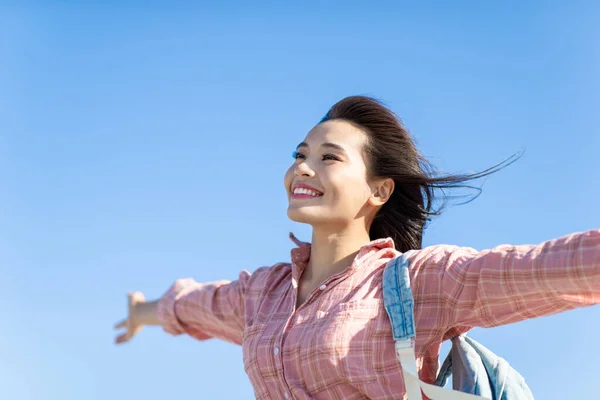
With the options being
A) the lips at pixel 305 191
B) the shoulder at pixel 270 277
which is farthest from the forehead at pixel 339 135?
the shoulder at pixel 270 277

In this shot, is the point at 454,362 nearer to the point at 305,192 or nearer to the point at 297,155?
the point at 305,192

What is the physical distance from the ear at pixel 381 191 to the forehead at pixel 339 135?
24cm

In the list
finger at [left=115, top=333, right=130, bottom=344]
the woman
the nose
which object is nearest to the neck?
the woman

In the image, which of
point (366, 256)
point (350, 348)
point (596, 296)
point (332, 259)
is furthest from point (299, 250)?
point (596, 296)

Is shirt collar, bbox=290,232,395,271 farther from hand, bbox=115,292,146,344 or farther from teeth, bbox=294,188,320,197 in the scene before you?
hand, bbox=115,292,146,344

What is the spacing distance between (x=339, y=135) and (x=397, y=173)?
42cm

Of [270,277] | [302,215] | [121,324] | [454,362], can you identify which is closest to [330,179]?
[302,215]

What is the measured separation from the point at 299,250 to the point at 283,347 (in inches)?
34.1

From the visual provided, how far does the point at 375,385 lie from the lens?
3.80 m

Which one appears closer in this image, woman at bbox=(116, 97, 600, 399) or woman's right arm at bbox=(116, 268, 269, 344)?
woman at bbox=(116, 97, 600, 399)

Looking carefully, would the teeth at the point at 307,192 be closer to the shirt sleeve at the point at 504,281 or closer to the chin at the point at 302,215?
the chin at the point at 302,215

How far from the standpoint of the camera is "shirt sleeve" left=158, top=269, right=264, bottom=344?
5.02 meters

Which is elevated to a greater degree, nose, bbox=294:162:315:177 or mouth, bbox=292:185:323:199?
nose, bbox=294:162:315:177

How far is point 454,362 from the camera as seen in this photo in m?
3.98
